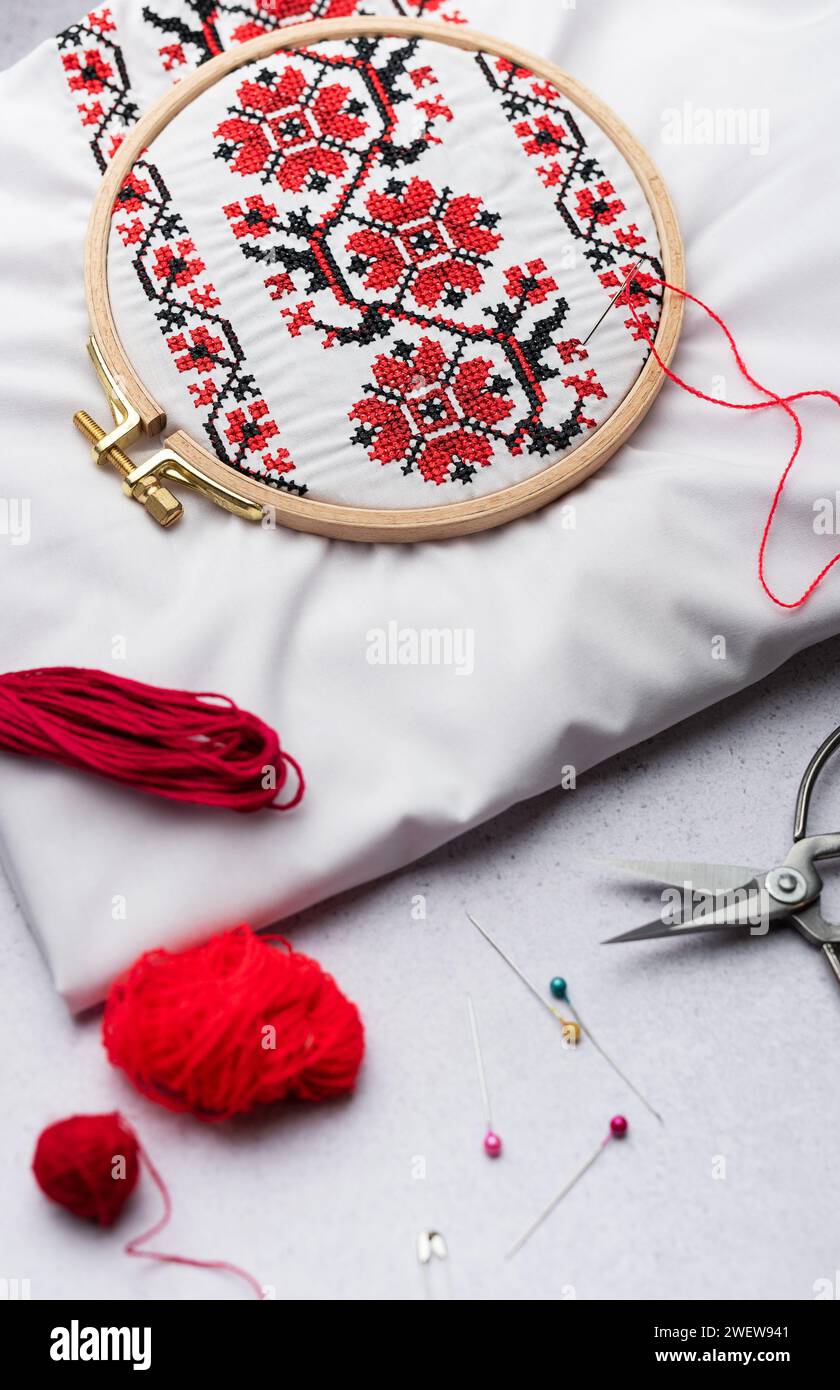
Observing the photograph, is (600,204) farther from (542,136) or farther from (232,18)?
(232,18)

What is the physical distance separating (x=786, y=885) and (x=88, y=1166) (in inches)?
27.4

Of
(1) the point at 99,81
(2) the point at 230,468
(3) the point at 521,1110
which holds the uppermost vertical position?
(1) the point at 99,81

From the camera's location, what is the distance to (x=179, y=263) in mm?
1298

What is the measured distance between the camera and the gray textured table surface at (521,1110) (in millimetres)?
1120

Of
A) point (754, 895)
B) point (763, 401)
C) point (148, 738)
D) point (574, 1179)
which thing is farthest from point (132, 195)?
point (574, 1179)

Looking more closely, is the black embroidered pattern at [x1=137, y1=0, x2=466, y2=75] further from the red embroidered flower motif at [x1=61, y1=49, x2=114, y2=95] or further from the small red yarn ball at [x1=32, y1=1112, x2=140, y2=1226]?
the small red yarn ball at [x1=32, y1=1112, x2=140, y2=1226]

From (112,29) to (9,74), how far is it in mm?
128

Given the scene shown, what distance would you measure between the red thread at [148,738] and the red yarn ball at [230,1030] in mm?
146

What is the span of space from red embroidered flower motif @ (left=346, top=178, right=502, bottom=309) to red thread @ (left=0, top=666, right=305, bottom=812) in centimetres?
50

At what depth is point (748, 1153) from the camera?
1.17 meters

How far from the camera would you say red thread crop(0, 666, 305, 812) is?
1166mm

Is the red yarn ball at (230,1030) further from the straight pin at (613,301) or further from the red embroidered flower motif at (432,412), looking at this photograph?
the straight pin at (613,301)
